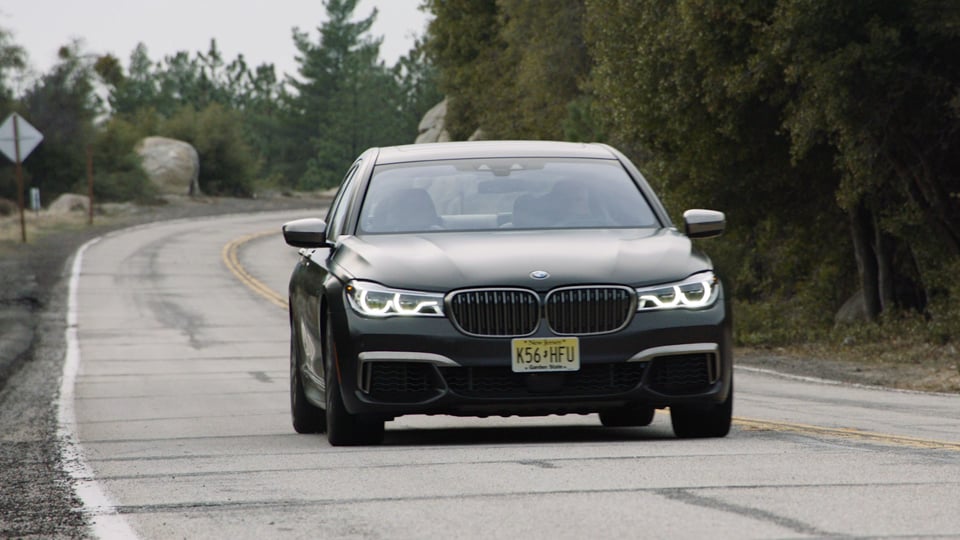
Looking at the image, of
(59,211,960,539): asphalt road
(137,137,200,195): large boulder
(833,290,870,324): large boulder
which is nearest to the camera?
(59,211,960,539): asphalt road

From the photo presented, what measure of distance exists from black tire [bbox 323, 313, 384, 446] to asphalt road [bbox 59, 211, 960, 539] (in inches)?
5.6

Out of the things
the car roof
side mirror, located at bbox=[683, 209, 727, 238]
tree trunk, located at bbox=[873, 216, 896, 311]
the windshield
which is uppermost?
the car roof

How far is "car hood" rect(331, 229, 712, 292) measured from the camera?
898 cm

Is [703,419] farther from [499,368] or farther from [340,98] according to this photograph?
[340,98]

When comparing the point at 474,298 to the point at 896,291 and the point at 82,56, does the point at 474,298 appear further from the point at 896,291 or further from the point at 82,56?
the point at 82,56

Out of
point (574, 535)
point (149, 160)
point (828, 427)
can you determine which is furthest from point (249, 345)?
point (149, 160)

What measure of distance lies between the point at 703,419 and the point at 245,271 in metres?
36.6

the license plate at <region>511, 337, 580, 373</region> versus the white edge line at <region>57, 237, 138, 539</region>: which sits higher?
the license plate at <region>511, 337, 580, 373</region>

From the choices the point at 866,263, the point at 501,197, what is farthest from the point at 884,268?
the point at 501,197

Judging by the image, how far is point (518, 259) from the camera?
9109 mm

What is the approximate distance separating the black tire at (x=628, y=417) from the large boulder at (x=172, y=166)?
7711cm

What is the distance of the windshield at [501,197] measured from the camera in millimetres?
10016

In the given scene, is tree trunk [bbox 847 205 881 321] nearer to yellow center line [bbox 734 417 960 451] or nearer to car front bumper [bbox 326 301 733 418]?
yellow center line [bbox 734 417 960 451]

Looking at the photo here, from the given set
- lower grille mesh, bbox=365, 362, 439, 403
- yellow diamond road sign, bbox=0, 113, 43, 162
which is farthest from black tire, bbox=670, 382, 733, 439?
yellow diamond road sign, bbox=0, 113, 43, 162
